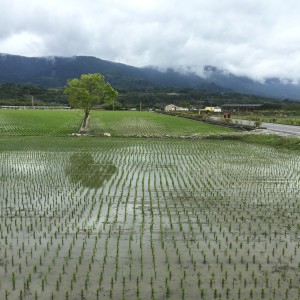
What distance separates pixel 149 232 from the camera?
9039 millimetres

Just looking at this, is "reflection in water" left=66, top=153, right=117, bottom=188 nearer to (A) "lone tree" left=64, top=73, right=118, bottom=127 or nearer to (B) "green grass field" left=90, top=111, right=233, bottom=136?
(A) "lone tree" left=64, top=73, right=118, bottom=127

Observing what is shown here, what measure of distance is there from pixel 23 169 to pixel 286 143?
753 inches

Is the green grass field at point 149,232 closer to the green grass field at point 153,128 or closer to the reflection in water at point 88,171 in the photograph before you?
the reflection in water at point 88,171

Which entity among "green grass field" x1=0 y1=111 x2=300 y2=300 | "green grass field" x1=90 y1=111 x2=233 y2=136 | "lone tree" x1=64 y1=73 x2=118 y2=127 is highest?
"lone tree" x1=64 y1=73 x2=118 y2=127

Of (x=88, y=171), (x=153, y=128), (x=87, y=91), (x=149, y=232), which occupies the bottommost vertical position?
(x=153, y=128)

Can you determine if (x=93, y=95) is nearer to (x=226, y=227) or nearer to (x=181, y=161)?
(x=181, y=161)

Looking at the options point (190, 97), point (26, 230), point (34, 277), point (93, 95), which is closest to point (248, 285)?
point (34, 277)

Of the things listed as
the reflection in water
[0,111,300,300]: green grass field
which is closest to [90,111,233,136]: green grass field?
the reflection in water

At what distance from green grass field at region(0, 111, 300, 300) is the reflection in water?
5 centimetres

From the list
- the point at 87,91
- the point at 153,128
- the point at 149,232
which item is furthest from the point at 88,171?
the point at 153,128

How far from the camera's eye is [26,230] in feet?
30.0

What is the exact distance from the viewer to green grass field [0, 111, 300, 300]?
254 inches

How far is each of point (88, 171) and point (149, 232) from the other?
9.13 meters

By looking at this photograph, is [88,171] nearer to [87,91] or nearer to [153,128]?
[87,91]
